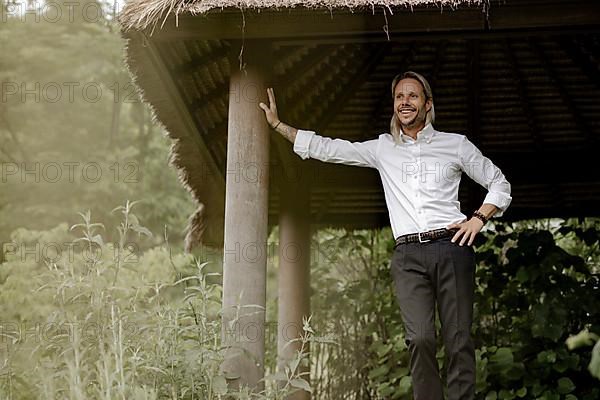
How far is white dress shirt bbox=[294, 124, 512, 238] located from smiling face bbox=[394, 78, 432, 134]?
0.08 metres

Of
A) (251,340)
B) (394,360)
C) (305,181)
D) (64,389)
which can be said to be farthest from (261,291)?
(394,360)

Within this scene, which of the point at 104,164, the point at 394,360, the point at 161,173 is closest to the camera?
the point at 394,360

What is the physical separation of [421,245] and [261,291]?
0.83 m

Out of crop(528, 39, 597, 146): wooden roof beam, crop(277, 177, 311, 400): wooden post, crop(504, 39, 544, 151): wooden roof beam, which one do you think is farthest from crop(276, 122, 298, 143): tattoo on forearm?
crop(277, 177, 311, 400): wooden post

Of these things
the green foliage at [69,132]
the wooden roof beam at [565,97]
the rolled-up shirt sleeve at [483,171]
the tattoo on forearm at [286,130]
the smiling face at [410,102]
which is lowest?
the rolled-up shirt sleeve at [483,171]

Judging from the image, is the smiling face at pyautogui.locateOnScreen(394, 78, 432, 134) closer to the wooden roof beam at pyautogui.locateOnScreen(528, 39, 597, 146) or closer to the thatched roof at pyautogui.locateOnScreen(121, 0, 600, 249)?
the thatched roof at pyautogui.locateOnScreen(121, 0, 600, 249)

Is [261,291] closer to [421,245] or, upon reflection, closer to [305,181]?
[421,245]

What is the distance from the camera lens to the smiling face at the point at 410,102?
181 inches

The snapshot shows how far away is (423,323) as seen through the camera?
4.28m

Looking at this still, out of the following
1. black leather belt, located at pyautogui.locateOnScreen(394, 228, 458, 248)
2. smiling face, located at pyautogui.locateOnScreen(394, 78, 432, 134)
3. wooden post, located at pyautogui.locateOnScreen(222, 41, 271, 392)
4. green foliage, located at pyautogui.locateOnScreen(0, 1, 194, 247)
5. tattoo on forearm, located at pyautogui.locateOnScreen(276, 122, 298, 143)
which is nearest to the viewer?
black leather belt, located at pyautogui.locateOnScreen(394, 228, 458, 248)

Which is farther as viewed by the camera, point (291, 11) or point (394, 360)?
point (394, 360)

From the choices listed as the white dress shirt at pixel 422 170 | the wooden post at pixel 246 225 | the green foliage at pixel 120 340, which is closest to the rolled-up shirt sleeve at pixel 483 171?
the white dress shirt at pixel 422 170

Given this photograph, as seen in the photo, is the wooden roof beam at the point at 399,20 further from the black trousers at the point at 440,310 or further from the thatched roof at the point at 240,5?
the black trousers at the point at 440,310

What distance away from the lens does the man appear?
429 cm
